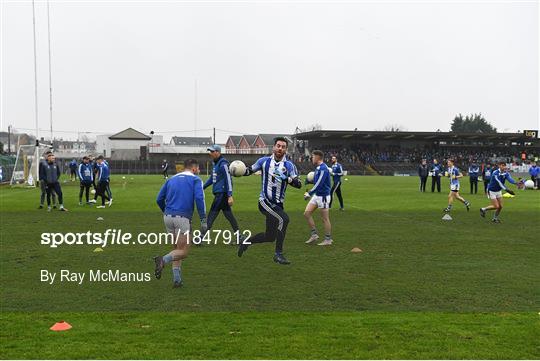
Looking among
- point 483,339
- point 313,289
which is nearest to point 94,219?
point 313,289

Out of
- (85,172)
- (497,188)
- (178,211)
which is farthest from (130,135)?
(178,211)

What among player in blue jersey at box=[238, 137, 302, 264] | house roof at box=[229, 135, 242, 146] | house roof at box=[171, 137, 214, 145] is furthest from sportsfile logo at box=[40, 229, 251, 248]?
house roof at box=[229, 135, 242, 146]

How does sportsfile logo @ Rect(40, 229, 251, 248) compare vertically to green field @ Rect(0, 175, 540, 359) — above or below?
below

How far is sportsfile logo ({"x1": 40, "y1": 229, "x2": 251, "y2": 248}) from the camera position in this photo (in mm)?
13383

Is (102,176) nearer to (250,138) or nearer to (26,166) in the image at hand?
(26,166)

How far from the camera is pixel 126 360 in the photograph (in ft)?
18.2


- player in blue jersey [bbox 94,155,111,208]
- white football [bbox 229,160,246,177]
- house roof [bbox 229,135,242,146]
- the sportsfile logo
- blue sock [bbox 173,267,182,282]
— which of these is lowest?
the sportsfile logo

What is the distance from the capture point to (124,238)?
1435 centimetres

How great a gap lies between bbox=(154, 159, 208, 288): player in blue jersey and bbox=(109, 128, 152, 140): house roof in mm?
99694

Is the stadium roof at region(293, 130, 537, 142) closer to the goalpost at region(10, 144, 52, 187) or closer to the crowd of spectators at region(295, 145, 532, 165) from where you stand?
the crowd of spectators at region(295, 145, 532, 165)

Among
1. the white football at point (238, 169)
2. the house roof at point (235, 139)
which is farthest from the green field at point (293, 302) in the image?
the house roof at point (235, 139)

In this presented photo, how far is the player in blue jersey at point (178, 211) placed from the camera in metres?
8.80

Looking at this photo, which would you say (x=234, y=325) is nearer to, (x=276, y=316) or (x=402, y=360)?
(x=276, y=316)

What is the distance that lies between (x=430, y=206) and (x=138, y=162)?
62160 millimetres
